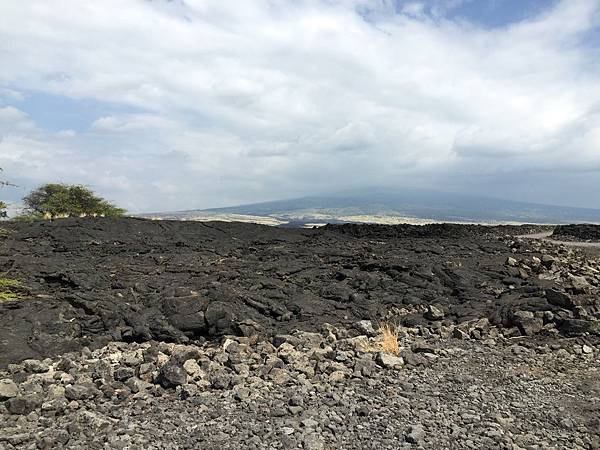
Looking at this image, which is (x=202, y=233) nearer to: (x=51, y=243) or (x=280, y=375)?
(x=51, y=243)

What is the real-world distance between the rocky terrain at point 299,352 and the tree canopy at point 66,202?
2241 centimetres

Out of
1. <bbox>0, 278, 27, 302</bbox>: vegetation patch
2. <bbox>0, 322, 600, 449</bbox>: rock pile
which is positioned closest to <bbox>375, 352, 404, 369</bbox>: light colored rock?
<bbox>0, 322, 600, 449</bbox>: rock pile

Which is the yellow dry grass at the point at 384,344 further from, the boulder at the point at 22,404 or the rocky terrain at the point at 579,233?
the rocky terrain at the point at 579,233

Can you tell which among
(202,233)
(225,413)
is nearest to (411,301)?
(225,413)

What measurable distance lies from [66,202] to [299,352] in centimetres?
3844

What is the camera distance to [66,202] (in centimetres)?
4222

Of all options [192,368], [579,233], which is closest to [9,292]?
[192,368]

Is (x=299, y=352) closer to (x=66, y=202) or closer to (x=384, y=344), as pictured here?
(x=384, y=344)

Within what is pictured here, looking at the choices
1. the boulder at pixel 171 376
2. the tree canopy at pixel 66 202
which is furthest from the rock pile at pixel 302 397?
the tree canopy at pixel 66 202

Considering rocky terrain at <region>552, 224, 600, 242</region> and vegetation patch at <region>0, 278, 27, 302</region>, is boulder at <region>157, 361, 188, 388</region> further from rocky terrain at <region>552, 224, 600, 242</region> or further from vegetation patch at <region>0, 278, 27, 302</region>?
rocky terrain at <region>552, 224, 600, 242</region>

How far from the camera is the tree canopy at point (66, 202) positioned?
4112 cm

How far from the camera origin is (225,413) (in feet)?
24.0

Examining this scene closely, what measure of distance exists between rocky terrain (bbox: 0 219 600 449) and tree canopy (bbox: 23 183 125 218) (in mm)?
22412

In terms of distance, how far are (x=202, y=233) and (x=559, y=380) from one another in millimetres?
21677
